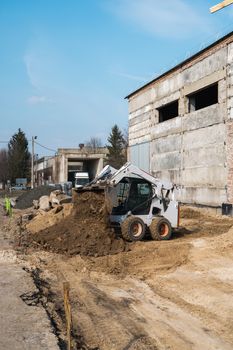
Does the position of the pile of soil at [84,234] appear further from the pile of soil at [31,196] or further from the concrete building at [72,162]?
the concrete building at [72,162]

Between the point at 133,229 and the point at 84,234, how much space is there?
5.97ft

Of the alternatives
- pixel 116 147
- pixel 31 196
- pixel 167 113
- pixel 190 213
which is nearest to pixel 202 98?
pixel 167 113

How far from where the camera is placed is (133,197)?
52.6 ft

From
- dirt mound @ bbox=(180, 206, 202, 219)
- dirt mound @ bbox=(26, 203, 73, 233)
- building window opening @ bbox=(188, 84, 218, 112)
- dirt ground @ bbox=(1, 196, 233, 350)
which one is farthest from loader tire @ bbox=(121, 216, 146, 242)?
building window opening @ bbox=(188, 84, 218, 112)

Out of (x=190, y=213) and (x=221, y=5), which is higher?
(x=221, y=5)

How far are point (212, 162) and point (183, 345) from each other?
59.9 ft

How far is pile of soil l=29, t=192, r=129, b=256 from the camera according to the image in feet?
46.3

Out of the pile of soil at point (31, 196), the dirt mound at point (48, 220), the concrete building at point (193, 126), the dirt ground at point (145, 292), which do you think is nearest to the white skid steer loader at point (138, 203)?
the dirt ground at point (145, 292)

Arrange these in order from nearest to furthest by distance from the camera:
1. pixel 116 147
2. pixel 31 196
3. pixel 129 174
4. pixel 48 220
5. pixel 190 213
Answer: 1. pixel 129 174
2. pixel 48 220
3. pixel 190 213
4. pixel 31 196
5. pixel 116 147

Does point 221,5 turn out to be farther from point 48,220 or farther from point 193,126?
point 48,220

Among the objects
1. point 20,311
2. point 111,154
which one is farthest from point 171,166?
point 111,154

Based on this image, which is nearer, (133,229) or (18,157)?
(133,229)

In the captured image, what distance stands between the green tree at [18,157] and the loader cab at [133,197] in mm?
86256

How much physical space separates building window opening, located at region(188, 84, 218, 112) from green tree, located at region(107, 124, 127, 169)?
5186 centimetres
